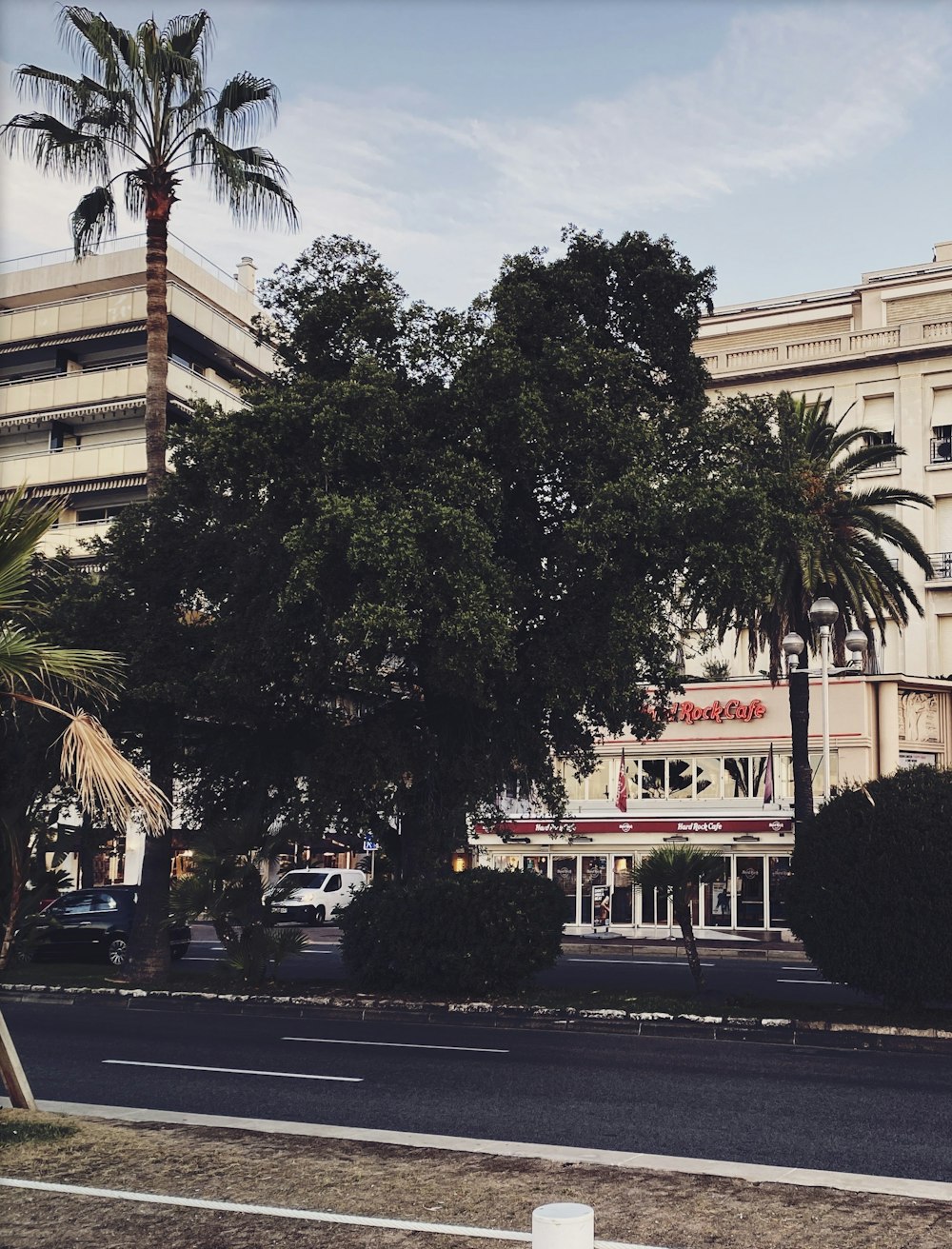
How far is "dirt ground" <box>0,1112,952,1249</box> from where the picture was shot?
635 centimetres

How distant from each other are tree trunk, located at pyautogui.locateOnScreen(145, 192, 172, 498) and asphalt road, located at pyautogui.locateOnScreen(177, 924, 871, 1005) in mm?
9786

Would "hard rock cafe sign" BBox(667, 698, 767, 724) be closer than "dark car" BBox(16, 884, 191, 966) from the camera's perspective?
No

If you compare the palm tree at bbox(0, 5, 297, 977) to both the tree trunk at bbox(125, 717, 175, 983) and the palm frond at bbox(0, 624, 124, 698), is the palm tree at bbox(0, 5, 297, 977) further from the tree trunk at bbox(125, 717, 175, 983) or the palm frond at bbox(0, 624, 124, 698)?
the palm frond at bbox(0, 624, 124, 698)

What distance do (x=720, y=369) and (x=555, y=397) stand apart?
32.4 metres

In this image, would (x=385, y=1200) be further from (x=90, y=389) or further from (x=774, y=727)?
(x=90, y=389)

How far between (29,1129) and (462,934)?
9.68 m

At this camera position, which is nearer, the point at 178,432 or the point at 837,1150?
the point at 837,1150

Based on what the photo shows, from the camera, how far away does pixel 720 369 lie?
49000 mm

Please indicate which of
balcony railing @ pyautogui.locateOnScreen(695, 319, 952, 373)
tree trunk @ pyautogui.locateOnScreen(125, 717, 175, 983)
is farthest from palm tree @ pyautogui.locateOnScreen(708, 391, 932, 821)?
balcony railing @ pyautogui.locateOnScreen(695, 319, 952, 373)

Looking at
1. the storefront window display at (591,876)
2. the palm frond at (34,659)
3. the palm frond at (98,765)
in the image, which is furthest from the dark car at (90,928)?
the storefront window display at (591,876)

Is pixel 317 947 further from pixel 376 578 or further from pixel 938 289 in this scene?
pixel 938 289

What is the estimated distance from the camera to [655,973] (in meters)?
25.7

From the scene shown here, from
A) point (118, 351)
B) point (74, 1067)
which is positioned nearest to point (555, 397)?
point (74, 1067)

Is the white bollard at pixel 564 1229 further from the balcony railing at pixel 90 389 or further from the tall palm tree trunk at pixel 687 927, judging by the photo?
the balcony railing at pixel 90 389
